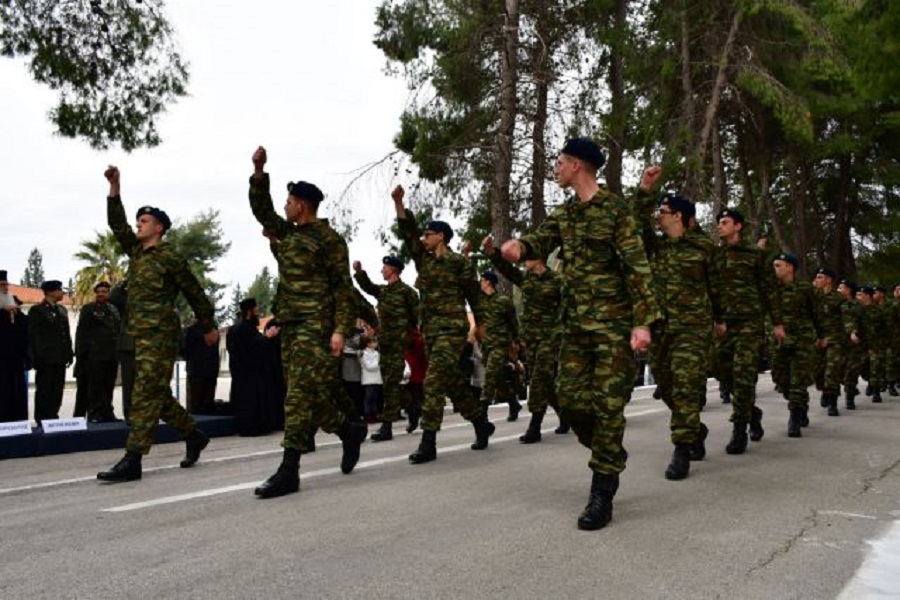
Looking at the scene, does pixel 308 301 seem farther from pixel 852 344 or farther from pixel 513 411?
pixel 852 344

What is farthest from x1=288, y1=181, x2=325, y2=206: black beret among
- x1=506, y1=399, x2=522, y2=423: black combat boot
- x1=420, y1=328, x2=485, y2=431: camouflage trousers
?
x1=506, y1=399, x2=522, y2=423: black combat boot

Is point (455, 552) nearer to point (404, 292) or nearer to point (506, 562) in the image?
point (506, 562)

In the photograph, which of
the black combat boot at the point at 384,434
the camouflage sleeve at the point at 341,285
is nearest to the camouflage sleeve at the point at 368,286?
the black combat boot at the point at 384,434

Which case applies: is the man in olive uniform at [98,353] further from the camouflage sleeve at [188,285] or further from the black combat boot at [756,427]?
the black combat boot at [756,427]

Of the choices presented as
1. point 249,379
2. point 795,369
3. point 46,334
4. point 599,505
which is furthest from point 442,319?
point 46,334

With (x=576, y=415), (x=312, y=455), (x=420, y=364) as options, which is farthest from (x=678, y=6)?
(x=576, y=415)

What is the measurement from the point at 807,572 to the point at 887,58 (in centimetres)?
1034

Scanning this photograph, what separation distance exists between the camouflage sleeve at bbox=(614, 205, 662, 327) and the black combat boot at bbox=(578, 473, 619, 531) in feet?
2.91

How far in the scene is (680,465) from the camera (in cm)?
657

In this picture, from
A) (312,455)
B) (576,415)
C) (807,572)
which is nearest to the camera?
(807,572)

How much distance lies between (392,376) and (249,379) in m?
1.93

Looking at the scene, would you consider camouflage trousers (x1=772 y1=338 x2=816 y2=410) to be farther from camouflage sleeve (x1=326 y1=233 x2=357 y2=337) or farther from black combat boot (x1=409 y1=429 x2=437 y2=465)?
camouflage sleeve (x1=326 y1=233 x2=357 y2=337)

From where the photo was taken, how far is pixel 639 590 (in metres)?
3.63

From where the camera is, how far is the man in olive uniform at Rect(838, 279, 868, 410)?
44.4ft
